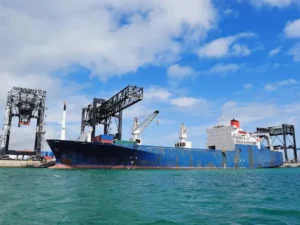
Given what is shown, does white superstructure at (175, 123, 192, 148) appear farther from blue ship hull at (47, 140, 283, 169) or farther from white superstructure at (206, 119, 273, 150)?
white superstructure at (206, 119, 273, 150)

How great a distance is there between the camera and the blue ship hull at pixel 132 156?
114 ft

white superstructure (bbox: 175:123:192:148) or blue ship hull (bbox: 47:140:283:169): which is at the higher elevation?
white superstructure (bbox: 175:123:192:148)

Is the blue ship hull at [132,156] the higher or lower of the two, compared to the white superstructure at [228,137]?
lower

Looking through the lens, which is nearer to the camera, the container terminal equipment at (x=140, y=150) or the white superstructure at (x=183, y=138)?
the container terminal equipment at (x=140, y=150)

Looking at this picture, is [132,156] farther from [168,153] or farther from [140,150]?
[168,153]

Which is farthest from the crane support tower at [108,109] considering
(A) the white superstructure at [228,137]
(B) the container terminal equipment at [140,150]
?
(A) the white superstructure at [228,137]

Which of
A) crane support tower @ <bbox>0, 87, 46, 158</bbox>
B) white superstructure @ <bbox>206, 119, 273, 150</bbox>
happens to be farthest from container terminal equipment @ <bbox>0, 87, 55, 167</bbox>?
white superstructure @ <bbox>206, 119, 273, 150</bbox>

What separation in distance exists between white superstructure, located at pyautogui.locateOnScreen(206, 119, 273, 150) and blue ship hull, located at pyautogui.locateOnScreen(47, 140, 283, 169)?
8.94 ft

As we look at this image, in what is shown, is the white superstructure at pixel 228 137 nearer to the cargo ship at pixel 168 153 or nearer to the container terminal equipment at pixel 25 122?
the cargo ship at pixel 168 153

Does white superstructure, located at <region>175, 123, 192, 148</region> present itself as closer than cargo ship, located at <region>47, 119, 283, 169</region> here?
No

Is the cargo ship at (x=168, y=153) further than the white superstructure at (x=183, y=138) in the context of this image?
No

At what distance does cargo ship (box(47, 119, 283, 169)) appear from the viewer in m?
35.1

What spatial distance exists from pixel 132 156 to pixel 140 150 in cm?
144

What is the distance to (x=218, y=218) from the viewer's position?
25.1 ft
